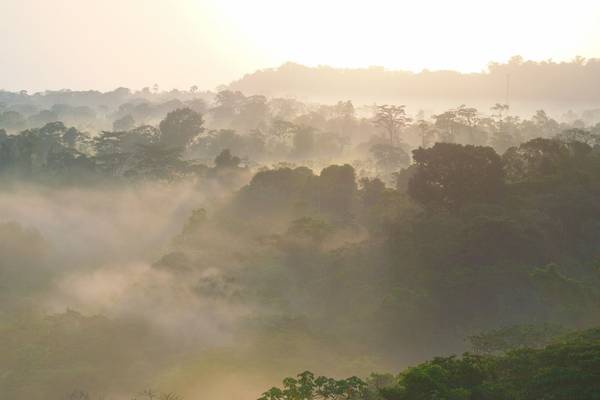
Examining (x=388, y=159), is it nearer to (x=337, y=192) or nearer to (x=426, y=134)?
(x=426, y=134)

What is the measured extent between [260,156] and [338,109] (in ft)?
129

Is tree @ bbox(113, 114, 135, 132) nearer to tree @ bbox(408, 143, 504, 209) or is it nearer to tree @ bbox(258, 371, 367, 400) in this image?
tree @ bbox(408, 143, 504, 209)

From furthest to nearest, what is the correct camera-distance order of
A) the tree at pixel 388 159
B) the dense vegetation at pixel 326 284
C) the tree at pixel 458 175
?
the tree at pixel 388 159, the tree at pixel 458 175, the dense vegetation at pixel 326 284

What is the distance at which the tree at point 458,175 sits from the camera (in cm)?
4453

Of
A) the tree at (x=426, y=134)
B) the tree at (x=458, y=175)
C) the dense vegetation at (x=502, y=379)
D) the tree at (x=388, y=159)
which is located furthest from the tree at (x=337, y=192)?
the tree at (x=426, y=134)

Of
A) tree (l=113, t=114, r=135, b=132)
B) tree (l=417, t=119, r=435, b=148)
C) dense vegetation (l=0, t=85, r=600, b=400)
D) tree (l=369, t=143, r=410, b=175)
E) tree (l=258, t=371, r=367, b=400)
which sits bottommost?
tree (l=258, t=371, r=367, b=400)

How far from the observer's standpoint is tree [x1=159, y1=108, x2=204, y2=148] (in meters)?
91.5

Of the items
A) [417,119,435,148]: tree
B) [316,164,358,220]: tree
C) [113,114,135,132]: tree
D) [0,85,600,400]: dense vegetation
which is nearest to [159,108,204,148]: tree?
[0,85,600,400]: dense vegetation

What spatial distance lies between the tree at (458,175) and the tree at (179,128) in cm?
5277

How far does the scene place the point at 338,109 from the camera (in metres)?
129

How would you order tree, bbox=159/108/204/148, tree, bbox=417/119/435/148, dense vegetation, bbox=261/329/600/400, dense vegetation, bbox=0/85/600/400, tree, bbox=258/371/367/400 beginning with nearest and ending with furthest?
dense vegetation, bbox=261/329/600/400 < tree, bbox=258/371/367/400 < dense vegetation, bbox=0/85/600/400 < tree, bbox=159/108/204/148 < tree, bbox=417/119/435/148

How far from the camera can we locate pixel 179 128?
9212 centimetres

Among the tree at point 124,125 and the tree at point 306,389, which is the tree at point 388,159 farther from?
the tree at point 124,125

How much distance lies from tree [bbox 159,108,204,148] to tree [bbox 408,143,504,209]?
173 feet
